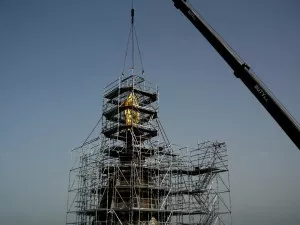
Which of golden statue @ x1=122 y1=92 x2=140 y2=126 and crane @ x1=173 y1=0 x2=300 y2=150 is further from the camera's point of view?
golden statue @ x1=122 y1=92 x2=140 y2=126

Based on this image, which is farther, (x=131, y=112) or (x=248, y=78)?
(x=131, y=112)

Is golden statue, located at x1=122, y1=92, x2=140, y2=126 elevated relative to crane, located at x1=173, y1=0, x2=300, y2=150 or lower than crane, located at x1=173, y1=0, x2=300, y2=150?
elevated

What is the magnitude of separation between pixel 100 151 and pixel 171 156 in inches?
276

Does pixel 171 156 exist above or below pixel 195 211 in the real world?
above

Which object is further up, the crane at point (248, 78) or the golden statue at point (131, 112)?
the golden statue at point (131, 112)

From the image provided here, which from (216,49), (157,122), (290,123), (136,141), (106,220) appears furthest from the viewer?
(157,122)

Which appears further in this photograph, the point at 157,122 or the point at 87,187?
the point at 157,122

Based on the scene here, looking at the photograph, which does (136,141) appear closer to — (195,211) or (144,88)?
(144,88)

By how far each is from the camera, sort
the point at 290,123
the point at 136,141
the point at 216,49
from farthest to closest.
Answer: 1. the point at 136,141
2. the point at 216,49
3. the point at 290,123

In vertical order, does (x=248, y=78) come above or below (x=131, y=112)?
below

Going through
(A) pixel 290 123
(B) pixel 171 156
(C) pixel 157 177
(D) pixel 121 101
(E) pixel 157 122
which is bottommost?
(A) pixel 290 123

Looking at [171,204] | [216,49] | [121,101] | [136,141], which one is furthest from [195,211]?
[216,49]

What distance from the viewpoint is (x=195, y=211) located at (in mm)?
32125

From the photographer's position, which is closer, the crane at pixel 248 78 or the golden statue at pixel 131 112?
the crane at pixel 248 78
